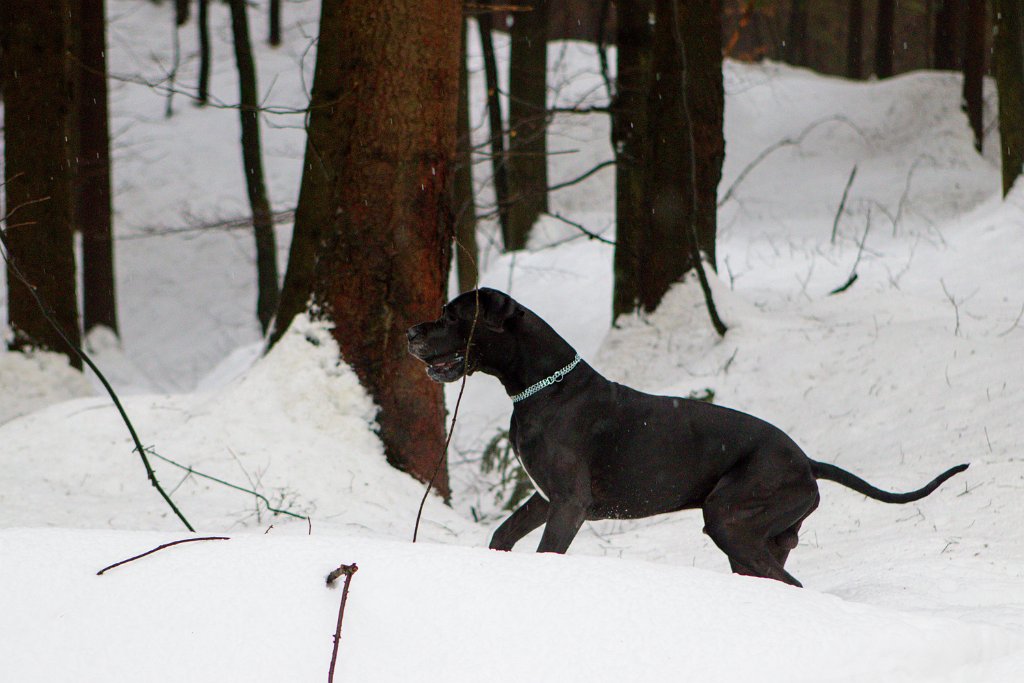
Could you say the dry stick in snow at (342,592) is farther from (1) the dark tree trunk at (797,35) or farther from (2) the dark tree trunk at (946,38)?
(1) the dark tree trunk at (797,35)

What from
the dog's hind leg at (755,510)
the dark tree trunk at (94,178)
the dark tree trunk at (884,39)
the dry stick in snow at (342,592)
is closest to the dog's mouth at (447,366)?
the dog's hind leg at (755,510)

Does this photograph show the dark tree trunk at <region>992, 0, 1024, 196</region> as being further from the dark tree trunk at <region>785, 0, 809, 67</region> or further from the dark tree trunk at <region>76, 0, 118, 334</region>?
the dark tree trunk at <region>785, 0, 809, 67</region>

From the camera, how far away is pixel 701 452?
434 cm

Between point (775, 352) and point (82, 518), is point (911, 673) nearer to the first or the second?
point (82, 518)

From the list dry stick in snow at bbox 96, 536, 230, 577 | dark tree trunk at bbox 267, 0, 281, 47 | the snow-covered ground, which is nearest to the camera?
the snow-covered ground

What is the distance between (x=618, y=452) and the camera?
440 cm

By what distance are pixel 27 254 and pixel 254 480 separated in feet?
13.4

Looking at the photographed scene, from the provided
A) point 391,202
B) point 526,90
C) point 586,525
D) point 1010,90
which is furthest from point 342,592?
point 526,90

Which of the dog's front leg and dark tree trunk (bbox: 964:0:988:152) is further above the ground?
dark tree trunk (bbox: 964:0:988:152)

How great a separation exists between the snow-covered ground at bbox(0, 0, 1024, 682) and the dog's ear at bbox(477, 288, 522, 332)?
1.06m

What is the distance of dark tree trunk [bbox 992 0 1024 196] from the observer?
11.9 meters

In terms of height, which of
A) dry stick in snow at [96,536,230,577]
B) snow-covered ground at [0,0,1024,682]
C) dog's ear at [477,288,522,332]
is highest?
dog's ear at [477,288,522,332]

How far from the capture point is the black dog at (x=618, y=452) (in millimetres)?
4246

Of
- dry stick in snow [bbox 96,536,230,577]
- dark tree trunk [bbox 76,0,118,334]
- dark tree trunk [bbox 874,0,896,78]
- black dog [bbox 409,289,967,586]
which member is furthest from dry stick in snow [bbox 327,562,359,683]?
dark tree trunk [bbox 874,0,896,78]
